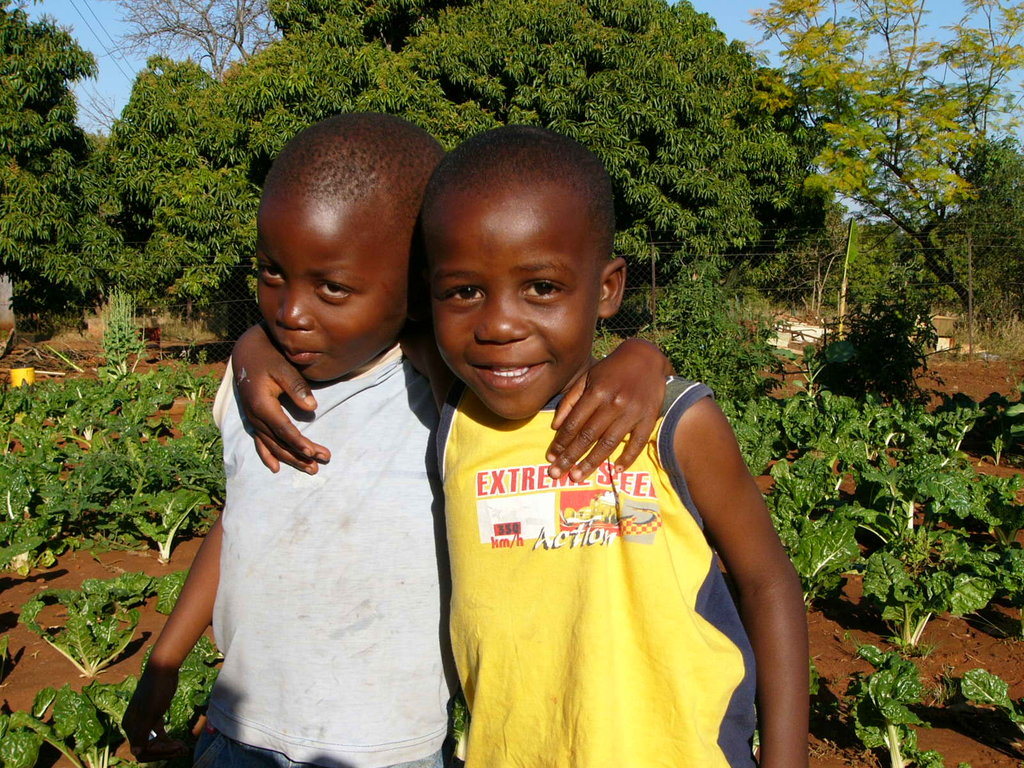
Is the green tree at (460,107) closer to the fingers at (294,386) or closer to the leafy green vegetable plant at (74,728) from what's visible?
the leafy green vegetable plant at (74,728)


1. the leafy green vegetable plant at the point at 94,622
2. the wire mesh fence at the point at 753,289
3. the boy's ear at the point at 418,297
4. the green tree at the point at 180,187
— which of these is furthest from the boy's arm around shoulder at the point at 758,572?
the green tree at the point at 180,187

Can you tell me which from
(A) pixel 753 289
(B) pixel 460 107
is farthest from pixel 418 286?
(A) pixel 753 289

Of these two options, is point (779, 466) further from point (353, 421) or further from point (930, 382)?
point (930, 382)

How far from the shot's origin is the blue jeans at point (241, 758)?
144 cm

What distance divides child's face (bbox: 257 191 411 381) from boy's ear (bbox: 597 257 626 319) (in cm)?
33

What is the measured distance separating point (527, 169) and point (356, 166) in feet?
1.05

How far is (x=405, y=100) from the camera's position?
536 inches

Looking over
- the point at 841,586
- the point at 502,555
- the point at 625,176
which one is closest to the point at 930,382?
the point at 625,176

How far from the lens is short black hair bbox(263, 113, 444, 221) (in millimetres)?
1371

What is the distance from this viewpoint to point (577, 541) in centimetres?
128

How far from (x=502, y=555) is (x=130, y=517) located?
15.3 feet

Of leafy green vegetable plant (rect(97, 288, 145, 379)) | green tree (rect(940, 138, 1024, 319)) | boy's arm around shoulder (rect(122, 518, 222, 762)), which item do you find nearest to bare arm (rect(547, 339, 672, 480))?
boy's arm around shoulder (rect(122, 518, 222, 762))

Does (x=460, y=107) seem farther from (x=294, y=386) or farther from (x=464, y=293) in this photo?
(x=464, y=293)

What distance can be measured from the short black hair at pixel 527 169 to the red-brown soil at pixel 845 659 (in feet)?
9.02
